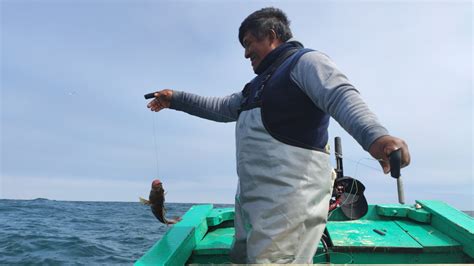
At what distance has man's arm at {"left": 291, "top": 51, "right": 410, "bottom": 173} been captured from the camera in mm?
1767

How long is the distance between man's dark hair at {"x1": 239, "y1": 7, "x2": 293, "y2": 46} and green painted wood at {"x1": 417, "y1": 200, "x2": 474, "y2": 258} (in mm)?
2540

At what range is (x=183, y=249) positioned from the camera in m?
3.43

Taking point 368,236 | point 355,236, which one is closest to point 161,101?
point 355,236

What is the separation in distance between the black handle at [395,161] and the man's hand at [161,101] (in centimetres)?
244

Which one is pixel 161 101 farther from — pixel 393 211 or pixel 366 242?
pixel 393 211

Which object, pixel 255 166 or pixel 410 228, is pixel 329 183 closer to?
pixel 255 166

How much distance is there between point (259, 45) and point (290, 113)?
698 millimetres

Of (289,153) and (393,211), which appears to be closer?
(289,153)

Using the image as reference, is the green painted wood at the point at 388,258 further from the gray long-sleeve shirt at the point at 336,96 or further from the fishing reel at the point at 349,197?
the gray long-sleeve shirt at the point at 336,96

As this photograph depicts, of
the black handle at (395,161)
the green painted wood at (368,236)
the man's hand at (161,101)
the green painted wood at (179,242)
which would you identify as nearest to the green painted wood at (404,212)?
the green painted wood at (368,236)

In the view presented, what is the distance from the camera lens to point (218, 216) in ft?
15.1

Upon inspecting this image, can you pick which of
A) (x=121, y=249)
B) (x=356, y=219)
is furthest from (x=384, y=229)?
(x=121, y=249)

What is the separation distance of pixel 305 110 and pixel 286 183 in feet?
1.45

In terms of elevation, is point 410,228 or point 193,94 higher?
point 193,94
